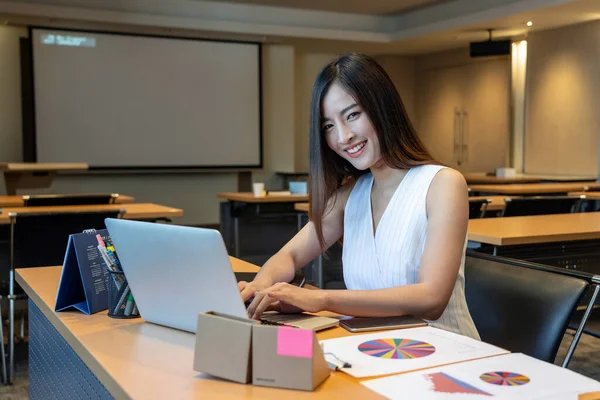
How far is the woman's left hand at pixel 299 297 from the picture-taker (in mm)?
1124

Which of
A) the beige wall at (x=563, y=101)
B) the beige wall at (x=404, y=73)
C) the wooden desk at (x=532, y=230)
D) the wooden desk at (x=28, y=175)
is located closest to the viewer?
the wooden desk at (x=532, y=230)

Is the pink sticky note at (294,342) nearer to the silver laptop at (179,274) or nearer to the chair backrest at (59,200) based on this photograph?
the silver laptop at (179,274)

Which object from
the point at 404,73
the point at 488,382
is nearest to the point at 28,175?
the point at 488,382

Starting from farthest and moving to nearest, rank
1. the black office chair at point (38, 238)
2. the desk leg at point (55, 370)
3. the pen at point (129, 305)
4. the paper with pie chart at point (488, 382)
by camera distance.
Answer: the black office chair at point (38, 238)
the pen at point (129, 305)
the desk leg at point (55, 370)
the paper with pie chart at point (488, 382)

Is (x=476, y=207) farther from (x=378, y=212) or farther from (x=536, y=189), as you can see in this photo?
(x=378, y=212)

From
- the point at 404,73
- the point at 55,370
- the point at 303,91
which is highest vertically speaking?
the point at 404,73

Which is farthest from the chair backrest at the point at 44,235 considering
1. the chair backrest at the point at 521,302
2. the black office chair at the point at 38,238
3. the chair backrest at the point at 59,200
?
the chair backrest at the point at 521,302

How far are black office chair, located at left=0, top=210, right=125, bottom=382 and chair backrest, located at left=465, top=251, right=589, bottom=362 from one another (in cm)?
186

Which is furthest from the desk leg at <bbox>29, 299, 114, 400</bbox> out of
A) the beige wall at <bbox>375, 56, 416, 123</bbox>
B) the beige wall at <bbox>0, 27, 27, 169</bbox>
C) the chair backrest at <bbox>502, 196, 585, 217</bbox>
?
the beige wall at <bbox>375, 56, 416, 123</bbox>

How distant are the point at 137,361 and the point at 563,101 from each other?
22.9 ft

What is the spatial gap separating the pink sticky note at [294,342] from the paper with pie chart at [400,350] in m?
0.10

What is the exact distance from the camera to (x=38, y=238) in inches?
108

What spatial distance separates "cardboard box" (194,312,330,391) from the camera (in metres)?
0.81

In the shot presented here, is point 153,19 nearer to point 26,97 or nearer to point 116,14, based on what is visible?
point 116,14
